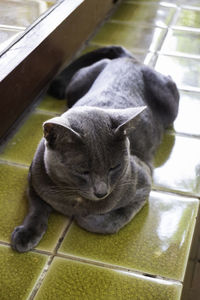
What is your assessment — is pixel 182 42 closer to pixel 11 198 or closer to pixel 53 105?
pixel 53 105

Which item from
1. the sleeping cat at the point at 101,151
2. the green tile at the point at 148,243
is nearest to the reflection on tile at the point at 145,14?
the sleeping cat at the point at 101,151

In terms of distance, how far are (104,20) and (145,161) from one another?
1.54m

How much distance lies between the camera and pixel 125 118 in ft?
3.34

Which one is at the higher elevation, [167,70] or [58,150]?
[58,150]

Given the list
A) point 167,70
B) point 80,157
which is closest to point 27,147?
point 80,157

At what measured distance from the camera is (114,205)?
1194 mm

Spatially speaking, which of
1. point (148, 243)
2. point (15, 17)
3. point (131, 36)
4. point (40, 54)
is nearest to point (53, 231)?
point (148, 243)

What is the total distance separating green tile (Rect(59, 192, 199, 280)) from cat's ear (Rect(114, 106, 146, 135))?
0.39 m

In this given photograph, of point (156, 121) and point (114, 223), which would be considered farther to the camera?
point (156, 121)

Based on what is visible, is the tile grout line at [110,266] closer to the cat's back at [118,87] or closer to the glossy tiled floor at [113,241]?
the glossy tiled floor at [113,241]

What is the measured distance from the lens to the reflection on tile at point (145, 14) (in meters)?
2.62

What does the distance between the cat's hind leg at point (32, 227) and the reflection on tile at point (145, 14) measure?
5.68ft

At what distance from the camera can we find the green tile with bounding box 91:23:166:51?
2329 mm

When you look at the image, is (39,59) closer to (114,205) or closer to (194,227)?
(114,205)
